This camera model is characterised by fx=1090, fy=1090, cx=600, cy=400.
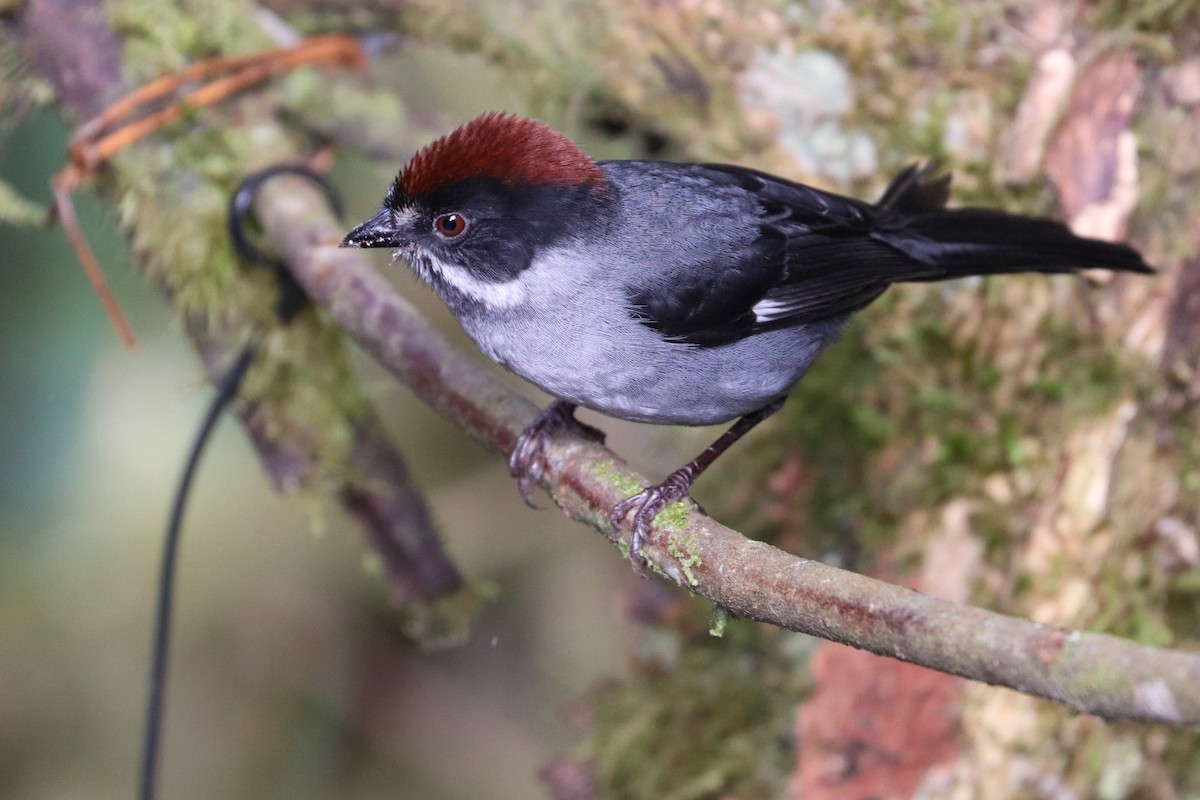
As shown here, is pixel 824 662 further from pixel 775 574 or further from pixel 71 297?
pixel 71 297

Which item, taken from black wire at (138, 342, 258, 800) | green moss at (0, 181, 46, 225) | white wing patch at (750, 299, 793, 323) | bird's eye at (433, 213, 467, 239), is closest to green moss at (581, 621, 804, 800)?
white wing patch at (750, 299, 793, 323)

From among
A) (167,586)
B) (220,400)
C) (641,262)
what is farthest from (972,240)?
(167,586)

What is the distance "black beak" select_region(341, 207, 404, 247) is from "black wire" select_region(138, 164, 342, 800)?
0.82 metres

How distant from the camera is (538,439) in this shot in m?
2.69

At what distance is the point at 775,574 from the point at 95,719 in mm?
4046

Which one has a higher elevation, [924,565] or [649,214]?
[649,214]

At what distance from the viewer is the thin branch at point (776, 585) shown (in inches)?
49.3

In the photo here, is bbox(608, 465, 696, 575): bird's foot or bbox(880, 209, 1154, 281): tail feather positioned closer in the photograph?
bbox(608, 465, 696, 575): bird's foot

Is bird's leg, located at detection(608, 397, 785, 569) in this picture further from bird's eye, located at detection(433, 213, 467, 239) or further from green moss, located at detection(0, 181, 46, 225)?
green moss, located at detection(0, 181, 46, 225)

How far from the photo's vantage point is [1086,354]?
3.02m

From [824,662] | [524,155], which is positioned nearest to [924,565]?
[824,662]

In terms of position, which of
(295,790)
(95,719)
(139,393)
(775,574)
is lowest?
(295,790)

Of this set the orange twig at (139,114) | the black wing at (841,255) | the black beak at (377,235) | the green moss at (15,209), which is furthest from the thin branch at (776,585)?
the green moss at (15,209)

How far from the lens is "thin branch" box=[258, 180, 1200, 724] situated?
4.11 feet
